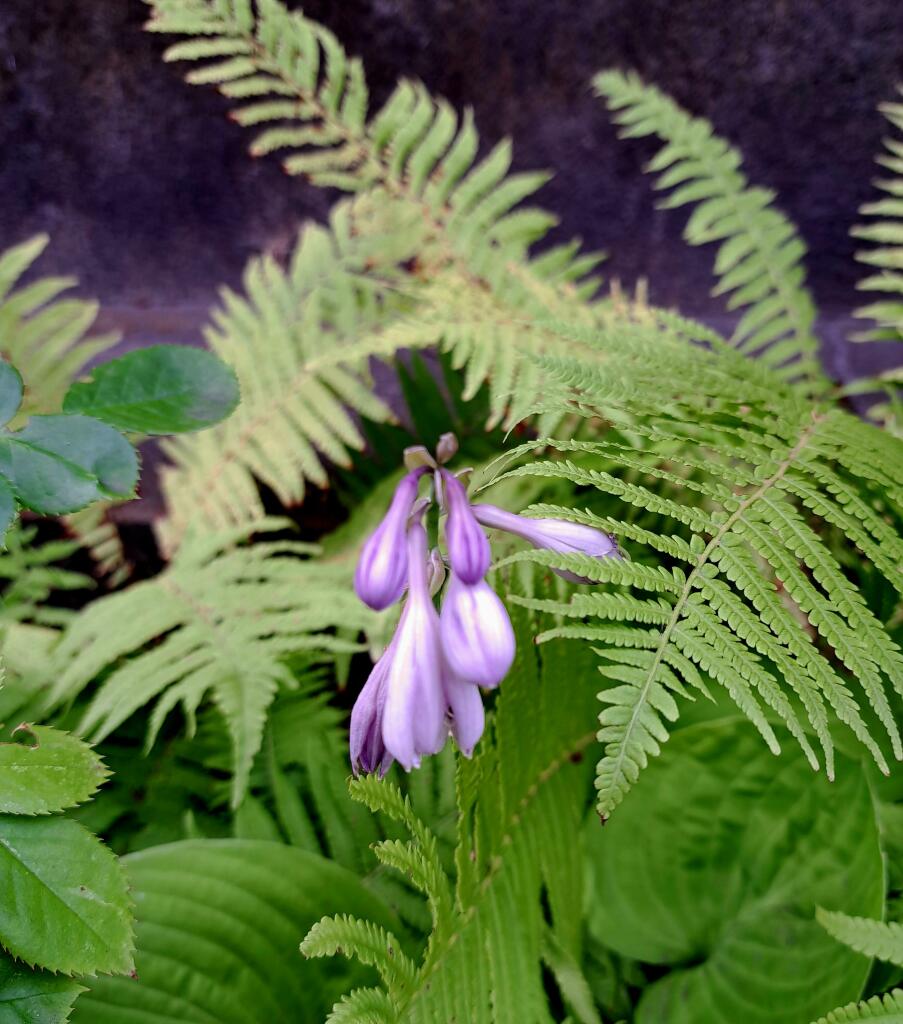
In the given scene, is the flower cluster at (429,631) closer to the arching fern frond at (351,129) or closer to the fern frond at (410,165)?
the fern frond at (410,165)

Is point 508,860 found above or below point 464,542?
below

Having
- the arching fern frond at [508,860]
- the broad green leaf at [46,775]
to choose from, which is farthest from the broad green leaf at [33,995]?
the arching fern frond at [508,860]

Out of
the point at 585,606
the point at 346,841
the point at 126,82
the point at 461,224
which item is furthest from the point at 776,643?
the point at 126,82

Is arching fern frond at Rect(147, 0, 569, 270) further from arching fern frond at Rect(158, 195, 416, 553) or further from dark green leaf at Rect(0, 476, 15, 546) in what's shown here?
dark green leaf at Rect(0, 476, 15, 546)

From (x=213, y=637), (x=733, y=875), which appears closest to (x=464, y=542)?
(x=733, y=875)

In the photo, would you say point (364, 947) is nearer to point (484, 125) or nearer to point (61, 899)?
point (61, 899)

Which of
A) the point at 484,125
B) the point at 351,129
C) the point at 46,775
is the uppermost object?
the point at 484,125

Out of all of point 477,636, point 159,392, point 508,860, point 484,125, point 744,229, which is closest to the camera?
point 477,636
